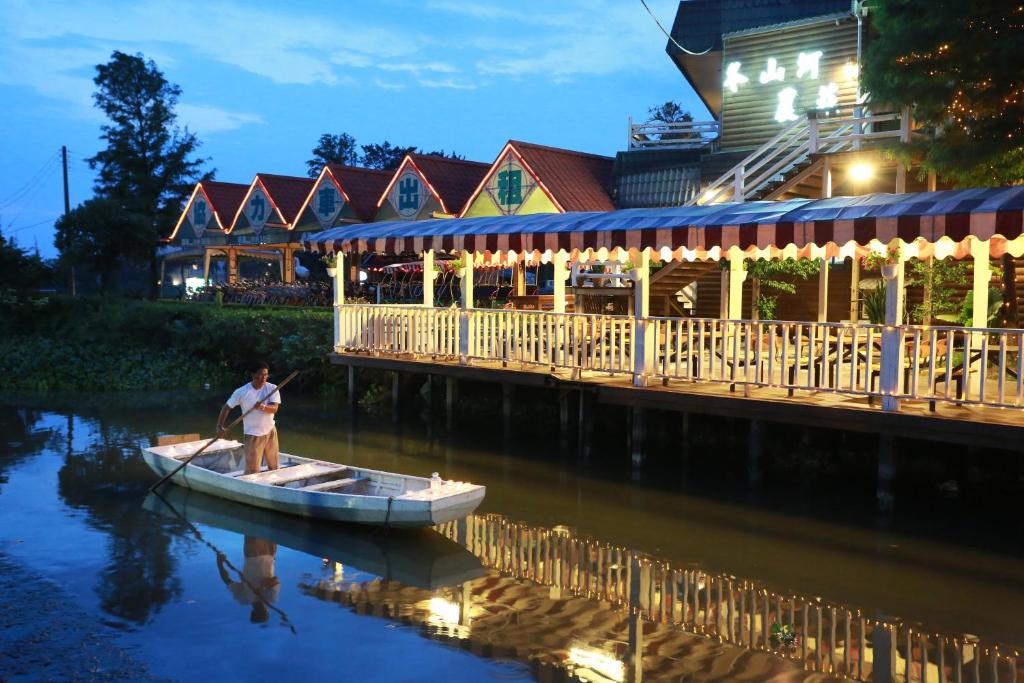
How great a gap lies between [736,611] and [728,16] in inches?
792

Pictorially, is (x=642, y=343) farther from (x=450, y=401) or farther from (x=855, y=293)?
(x=855, y=293)

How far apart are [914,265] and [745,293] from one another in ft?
16.8

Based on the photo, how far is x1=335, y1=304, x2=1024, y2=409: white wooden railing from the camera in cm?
1124

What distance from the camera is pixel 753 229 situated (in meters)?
12.2

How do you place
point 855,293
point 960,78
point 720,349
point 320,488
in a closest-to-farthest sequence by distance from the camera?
point 320,488 < point 960,78 < point 720,349 < point 855,293

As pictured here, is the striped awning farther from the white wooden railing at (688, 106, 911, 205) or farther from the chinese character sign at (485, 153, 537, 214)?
the chinese character sign at (485, 153, 537, 214)

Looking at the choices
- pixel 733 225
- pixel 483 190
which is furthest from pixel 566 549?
pixel 483 190

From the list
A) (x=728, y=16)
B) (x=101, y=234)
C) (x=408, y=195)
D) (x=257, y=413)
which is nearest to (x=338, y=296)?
(x=257, y=413)

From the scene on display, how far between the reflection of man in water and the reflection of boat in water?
272mm

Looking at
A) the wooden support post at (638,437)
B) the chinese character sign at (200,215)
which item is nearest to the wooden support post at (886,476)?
the wooden support post at (638,437)

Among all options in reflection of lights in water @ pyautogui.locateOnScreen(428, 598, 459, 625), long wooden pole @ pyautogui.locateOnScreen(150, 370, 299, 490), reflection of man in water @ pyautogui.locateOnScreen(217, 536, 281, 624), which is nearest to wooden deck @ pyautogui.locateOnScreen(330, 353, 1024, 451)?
long wooden pole @ pyautogui.locateOnScreen(150, 370, 299, 490)

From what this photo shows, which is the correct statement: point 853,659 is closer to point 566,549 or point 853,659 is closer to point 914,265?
point 566,549

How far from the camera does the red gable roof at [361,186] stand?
98.7ft

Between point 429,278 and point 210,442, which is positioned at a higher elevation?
point 429,278
